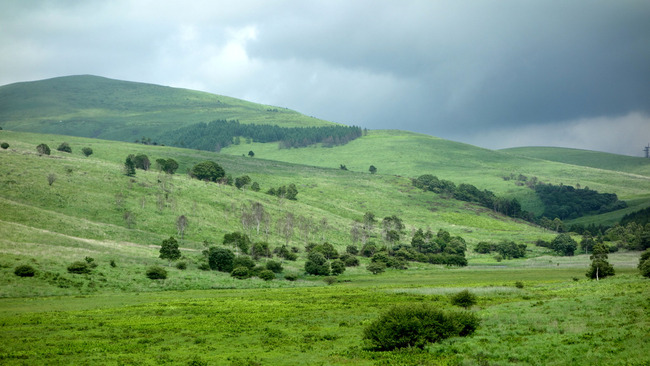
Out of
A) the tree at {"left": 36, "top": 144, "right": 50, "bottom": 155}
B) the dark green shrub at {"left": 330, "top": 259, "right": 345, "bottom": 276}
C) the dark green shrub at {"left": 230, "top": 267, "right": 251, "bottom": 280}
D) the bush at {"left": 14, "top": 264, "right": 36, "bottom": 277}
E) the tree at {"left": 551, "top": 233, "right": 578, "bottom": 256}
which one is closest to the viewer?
the bush at {"left": 14, "top": 264, "right": 36, "bottom": 277}

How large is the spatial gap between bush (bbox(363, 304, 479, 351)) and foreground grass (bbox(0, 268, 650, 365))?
1.14m

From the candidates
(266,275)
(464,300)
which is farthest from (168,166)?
(464,300)

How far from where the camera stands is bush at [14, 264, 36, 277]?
6091 cm

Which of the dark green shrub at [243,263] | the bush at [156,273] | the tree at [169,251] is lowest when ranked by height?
the dark green shrub at [243,263]

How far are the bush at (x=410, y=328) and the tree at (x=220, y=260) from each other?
192 ft

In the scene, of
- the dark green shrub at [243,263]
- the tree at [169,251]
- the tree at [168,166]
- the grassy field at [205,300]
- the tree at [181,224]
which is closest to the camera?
the grassy field at [205,300]

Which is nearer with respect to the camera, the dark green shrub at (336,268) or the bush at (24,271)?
the bush at (24,271)

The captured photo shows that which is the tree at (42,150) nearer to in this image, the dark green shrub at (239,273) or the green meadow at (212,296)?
the green meadow at (212,296)

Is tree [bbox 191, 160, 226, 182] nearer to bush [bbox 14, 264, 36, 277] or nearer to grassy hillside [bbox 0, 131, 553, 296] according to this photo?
grassy hillside [bbox 0, 131, 553, 296]

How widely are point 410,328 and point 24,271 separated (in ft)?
174

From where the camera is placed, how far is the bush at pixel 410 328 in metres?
32.0

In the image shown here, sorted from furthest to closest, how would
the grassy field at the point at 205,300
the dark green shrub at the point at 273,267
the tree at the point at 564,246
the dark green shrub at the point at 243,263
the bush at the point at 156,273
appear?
the tree at the point at 564,246 → the dark green shrub at the point at 273,267 → the dark green shrub at the point at 243,263 → the bush at the point at 156,273 → the grassy field at the point at 205,300

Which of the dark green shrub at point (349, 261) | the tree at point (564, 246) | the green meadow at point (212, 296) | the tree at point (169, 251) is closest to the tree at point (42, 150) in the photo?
the green meadow at point (212, 296)

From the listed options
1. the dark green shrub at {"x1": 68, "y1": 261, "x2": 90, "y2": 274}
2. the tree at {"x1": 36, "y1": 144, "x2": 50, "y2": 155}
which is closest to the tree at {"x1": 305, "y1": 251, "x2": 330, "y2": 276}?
the dark green shrub at {"x1": 68, "y1": 261, "x2": 90, "y2": 274}
